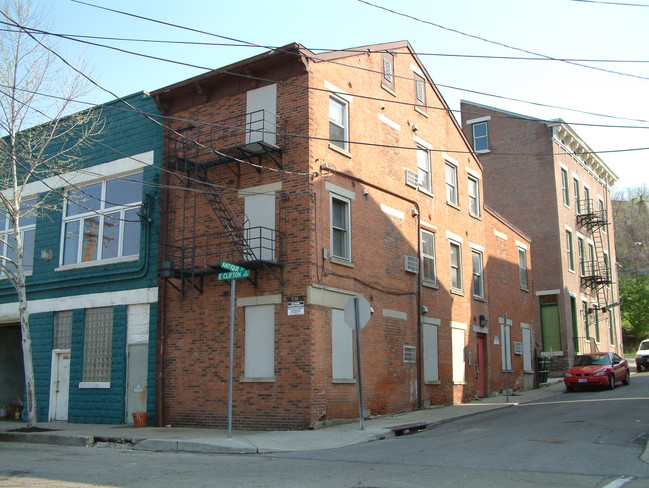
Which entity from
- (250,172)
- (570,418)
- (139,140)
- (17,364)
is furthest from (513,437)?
(17,364)

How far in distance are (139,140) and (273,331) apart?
291 inches

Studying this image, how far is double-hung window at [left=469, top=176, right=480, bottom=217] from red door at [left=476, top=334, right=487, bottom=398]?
4602 millimetres

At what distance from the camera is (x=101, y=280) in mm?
19094

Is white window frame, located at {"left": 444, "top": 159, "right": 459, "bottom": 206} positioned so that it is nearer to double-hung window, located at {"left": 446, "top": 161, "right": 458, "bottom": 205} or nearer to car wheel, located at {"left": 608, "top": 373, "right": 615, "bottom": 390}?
double-hung window, located at {"left": 446, "top": 161, "right": 458, "bottom": 205}

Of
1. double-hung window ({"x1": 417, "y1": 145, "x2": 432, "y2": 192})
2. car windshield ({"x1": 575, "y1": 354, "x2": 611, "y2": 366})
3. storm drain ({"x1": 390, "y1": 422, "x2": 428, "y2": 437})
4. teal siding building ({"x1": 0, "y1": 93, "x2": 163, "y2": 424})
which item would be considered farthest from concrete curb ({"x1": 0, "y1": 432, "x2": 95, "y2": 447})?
car windshield ({"x1": 575, "y1": 354, "x2": 611, "y2": 366})

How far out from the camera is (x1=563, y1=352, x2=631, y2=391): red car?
23438 mm

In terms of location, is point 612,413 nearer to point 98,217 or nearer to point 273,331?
point 273,331

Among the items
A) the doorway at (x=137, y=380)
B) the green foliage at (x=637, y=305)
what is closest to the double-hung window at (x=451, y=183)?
the doorway at (x=137, y=380)

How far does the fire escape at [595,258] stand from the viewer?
35.6 m

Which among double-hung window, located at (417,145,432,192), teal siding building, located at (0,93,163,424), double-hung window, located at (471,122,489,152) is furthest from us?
double-hung window, located at (471,122,489,152)

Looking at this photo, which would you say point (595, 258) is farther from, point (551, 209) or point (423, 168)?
point (423, 168)

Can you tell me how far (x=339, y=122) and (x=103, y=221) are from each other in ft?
25.3

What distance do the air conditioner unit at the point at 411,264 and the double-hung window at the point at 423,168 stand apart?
258 centimetres

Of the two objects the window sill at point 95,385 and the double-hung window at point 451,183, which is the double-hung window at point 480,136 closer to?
the double-hung window at point 451,183
